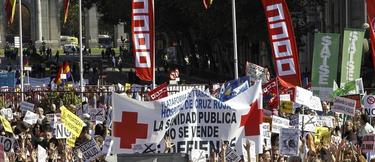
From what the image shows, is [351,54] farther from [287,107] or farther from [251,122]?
[251,122]

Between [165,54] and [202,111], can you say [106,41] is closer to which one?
[165,54]

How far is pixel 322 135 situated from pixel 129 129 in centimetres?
494

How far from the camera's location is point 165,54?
9269 centimetres

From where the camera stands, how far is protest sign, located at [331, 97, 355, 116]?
24047 millimetres

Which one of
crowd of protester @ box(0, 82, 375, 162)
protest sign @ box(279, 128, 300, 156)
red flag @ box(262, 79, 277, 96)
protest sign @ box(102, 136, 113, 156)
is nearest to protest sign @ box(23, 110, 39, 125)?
crowd of protester @ box(0, 82, 375, 162)

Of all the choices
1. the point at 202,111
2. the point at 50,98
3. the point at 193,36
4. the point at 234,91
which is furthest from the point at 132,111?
the point at 193,36

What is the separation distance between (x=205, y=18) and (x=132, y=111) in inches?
1632

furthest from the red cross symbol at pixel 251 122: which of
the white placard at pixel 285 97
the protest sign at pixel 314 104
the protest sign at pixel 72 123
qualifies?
the white placard at pixel 285 97

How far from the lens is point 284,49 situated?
27.1 metres

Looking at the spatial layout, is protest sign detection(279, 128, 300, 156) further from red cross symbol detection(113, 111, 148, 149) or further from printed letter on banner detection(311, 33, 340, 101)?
printed letter on banner detection(311, 33, 340, 101)

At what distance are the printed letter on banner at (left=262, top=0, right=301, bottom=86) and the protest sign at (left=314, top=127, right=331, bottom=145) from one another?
4.37m

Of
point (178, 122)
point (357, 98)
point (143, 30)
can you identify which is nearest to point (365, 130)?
point (357, 98)

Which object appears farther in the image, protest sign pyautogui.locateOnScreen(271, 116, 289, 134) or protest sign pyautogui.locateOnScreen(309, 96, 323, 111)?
protest sign pyautogui.locateOnScreen(309, 96, 323, 111)

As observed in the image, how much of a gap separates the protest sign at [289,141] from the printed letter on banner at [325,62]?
9340 mm
